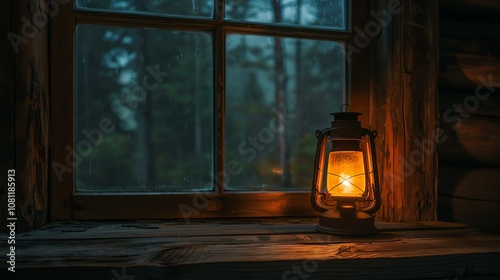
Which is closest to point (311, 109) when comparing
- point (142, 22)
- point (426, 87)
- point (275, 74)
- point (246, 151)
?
point (275, 74)

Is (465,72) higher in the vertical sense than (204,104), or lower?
higher

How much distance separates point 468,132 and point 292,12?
0.92 metres

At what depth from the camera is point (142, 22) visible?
5.07 ft

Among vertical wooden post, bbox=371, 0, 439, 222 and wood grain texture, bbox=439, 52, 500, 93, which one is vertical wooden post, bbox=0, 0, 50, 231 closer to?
vertical wooden post, bbox=371, 0, 439, 222

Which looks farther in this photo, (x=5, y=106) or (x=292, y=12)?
(x=292, y=12)

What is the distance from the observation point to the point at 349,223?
1.30 meters

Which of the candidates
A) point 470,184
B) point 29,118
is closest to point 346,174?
point 470,184

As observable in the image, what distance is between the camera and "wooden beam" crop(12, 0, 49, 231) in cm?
129

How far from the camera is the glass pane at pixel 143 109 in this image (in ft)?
5.00

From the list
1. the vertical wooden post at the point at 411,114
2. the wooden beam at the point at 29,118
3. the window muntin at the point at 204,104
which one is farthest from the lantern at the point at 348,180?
the wooden beam at the point at 29,118

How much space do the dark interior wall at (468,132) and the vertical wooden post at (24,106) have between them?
1.59 m

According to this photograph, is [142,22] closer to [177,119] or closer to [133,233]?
[177,119]

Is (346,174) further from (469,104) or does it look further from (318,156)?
(469,104)

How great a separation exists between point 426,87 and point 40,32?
1.44m
